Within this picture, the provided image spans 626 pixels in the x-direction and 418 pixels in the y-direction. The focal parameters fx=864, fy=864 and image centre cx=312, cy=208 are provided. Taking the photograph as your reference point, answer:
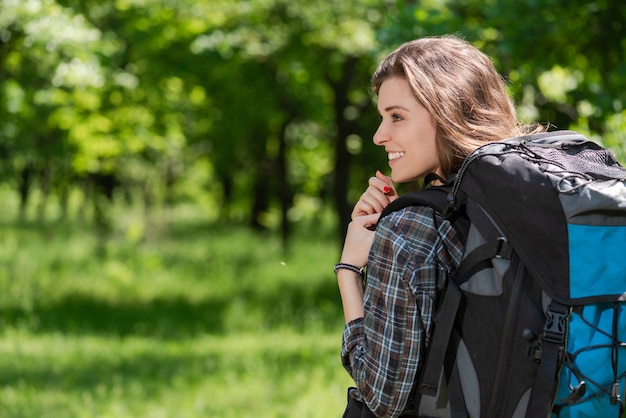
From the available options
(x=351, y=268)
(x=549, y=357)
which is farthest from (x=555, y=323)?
(x=351, y=268)

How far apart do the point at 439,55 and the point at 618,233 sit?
1.98ft

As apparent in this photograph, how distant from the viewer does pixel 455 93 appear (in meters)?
2.02

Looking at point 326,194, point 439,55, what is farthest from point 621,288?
point 326,194

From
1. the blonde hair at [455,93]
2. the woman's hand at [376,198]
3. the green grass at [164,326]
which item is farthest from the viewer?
the green grass at [164,326]

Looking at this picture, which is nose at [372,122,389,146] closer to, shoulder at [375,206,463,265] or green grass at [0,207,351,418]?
shoulder at [375,206,463,265]

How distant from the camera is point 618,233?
5.86ft

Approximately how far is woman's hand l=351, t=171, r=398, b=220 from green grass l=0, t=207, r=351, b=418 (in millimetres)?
4079

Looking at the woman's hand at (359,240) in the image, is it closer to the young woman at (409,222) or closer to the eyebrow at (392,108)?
the young woman at (409,222)

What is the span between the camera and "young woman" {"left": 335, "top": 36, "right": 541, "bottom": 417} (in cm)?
190

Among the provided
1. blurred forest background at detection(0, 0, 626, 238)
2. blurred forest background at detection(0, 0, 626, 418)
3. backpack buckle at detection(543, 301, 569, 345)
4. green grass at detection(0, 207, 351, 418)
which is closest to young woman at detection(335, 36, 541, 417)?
backpack buckle at detection(543, 301, 569, 345)

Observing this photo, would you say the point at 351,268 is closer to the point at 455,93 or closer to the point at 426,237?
the point at 426,237

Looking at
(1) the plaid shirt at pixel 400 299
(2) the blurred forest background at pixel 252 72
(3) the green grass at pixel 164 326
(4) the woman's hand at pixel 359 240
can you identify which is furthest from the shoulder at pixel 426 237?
(3) the green grass at pixel 164 326

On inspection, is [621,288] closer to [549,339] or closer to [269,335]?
[549,339]

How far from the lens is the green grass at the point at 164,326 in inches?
262
